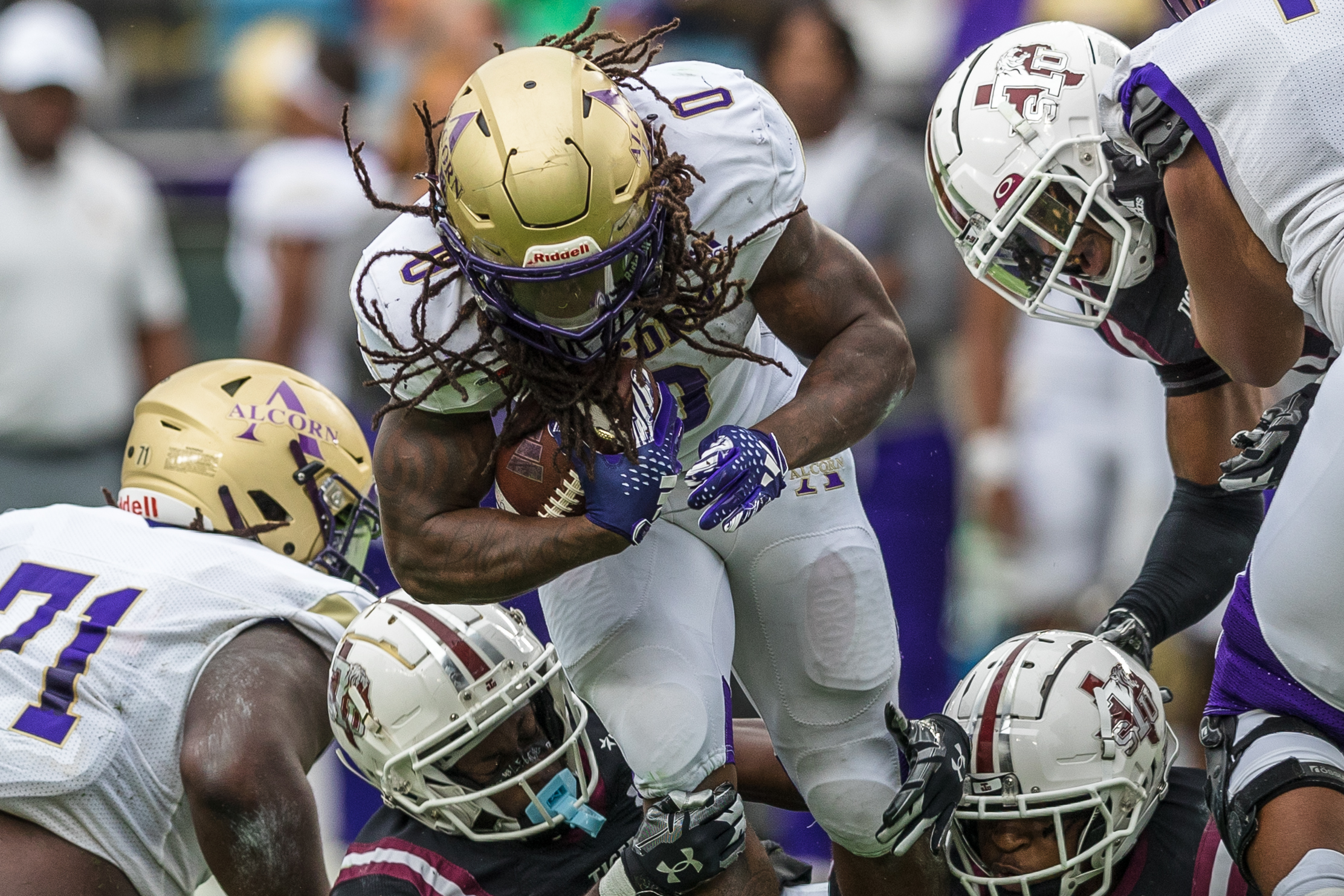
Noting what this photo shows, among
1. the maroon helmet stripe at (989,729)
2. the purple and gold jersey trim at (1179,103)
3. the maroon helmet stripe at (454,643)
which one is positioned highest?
the purple and gold jersey trim at (1179,103)

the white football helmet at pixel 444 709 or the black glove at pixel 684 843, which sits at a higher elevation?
the black glove at pixel 684 843

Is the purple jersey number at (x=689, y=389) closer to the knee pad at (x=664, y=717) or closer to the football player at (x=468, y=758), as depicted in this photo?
the knee pad at (x=664, y=717)

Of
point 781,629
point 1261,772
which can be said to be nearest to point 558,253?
point 781,629

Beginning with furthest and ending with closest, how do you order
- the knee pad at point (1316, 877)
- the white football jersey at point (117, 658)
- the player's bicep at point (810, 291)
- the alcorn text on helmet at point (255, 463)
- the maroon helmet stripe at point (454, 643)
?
1. the alcorn text on helmet at point (255, 463)
2. the maroon helmet stripe at point (454, 643)
3. the white football jersey at point (117, 658)
4. the player's bicep at point (810, 291)
5. the knee pad at point (1316, 877)

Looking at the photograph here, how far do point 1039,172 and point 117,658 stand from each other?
79.5 inches

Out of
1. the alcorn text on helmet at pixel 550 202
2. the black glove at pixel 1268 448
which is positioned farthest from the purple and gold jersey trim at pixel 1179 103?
the alcorn text on helmet at pixel 550 202

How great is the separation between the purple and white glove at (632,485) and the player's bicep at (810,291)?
0.44 metres

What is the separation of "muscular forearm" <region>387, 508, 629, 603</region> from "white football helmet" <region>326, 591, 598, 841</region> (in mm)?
411

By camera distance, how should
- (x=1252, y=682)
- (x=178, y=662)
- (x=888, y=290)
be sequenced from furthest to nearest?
(x=888, y=290)
(x=178, y=662)
(x=1252, y=682)

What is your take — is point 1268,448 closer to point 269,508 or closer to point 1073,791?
point 1073,791

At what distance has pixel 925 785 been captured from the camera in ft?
9.87

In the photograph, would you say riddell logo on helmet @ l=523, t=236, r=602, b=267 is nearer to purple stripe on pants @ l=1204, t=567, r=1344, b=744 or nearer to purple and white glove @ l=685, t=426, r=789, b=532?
purple and white glove @ l=685, t=426, r=789, b=532

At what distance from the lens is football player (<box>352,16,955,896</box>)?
2650mm

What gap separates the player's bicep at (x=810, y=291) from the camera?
3.05 metres
